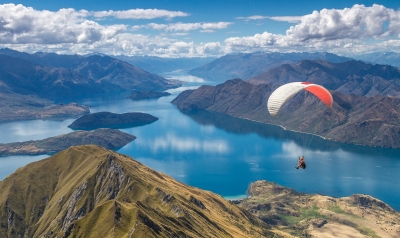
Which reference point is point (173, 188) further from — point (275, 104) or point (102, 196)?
point (275, 104)

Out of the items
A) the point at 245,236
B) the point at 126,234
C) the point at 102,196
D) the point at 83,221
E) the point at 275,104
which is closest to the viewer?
the point at 275,104

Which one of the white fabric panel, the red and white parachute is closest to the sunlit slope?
the white fabric panel

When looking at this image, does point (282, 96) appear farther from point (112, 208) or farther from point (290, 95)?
point (112, 208)

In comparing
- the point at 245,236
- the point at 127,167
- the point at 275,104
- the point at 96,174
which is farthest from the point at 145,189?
the point at 275,104

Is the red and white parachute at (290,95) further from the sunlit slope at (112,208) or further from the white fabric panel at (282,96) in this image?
the sunlit slope at (112,208)

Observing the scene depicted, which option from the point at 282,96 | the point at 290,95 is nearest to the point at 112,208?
the point at 282,96

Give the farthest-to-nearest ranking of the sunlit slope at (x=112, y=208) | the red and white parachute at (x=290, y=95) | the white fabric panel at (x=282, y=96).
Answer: the sunlit slope at (x=112, y=208), the white fabric panel at (x=282, y=96), the red and white parachute at (x=290, y=95)

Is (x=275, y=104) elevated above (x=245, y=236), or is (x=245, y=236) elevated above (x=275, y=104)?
(x=275, y=104)

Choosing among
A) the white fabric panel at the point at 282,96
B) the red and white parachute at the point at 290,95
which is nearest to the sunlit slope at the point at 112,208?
the white fabric panel at the point at 282,96
